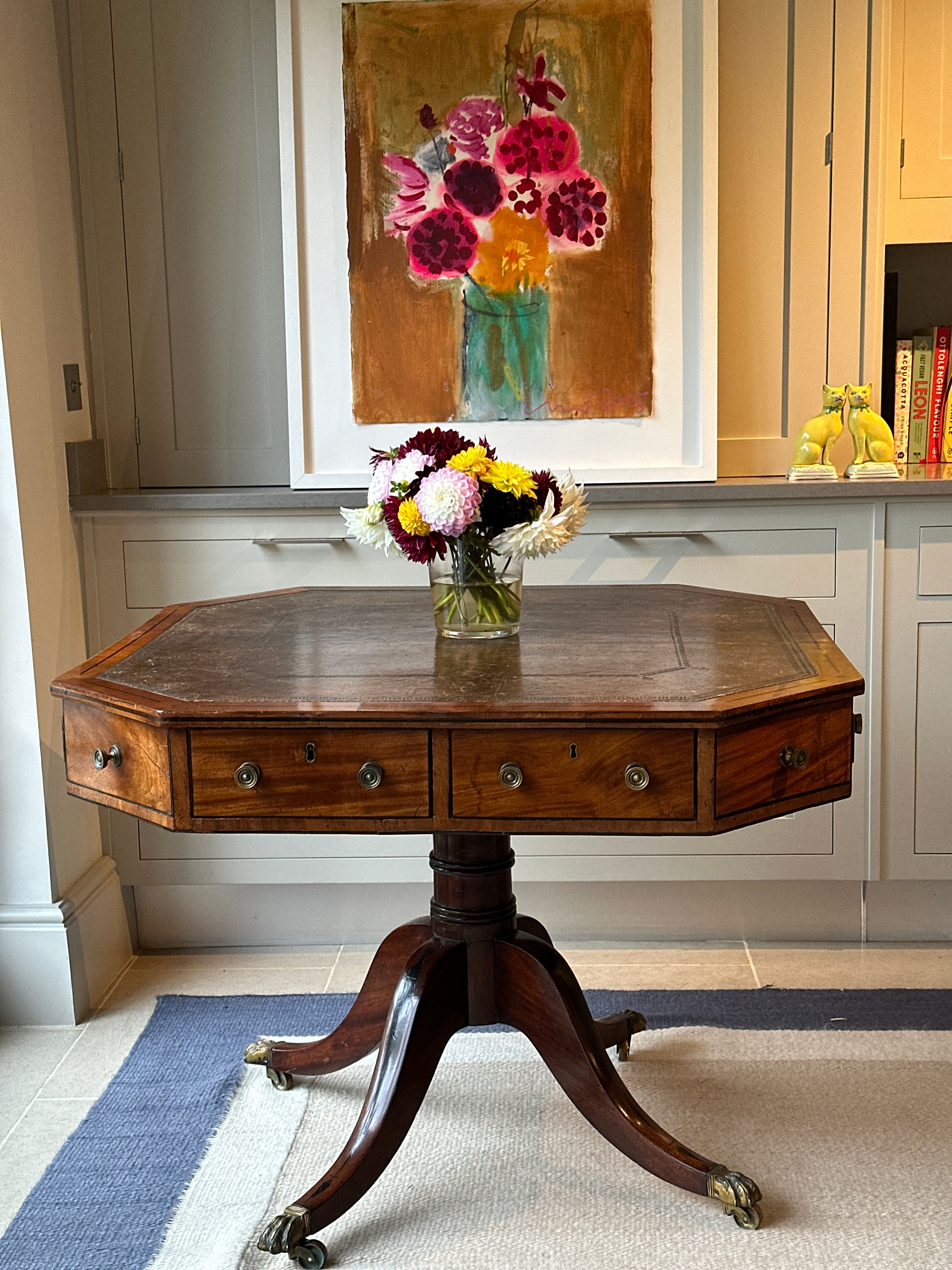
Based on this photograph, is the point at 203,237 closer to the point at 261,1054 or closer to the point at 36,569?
the point at 36,569

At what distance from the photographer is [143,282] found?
290cm

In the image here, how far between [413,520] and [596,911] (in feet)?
4.67

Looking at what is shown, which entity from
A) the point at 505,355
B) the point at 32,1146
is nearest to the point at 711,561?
the point at 505,355

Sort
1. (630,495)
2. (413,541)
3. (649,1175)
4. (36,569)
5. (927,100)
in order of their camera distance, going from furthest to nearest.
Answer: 1. (927,100)
2. (630,495)
3. (36,569)
4. (649,1175)
5. (413,541)

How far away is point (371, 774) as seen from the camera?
156 centimetres

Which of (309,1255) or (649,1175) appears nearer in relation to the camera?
(309,1255)

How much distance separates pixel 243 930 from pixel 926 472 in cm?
186

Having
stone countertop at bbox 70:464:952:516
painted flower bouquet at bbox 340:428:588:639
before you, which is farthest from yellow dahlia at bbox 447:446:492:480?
stone countertop at bbox 70:464:952:516

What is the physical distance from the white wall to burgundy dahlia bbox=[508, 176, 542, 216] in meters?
0.98

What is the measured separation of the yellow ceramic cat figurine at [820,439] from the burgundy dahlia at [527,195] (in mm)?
749

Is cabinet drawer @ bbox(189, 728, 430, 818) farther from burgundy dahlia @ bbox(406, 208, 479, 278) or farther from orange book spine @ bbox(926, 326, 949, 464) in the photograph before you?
orange book spine @ bbox(926, 326, 949, 464)

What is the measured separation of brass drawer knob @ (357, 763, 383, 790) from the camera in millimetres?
1563

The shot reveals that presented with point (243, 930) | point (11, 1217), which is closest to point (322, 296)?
point (243, 930)

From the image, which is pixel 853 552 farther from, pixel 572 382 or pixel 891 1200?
pixel 891 1200
